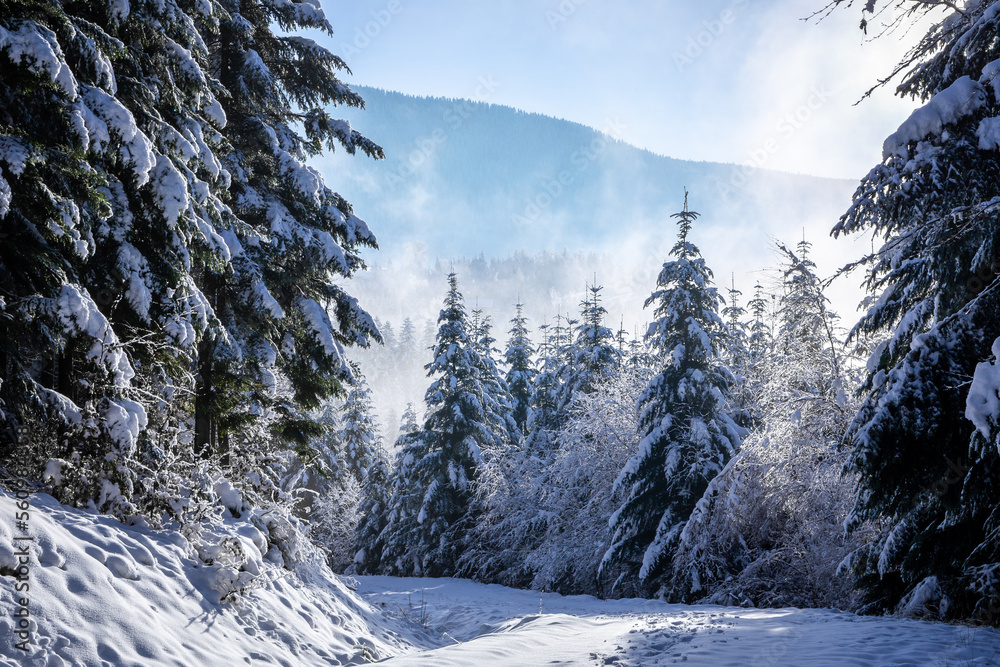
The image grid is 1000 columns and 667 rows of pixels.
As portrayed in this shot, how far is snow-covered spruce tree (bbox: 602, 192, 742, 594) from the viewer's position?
56.9 feet

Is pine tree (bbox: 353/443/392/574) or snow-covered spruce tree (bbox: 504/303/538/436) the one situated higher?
snow-covered spruce tree (bbox: 504/303/538/436)

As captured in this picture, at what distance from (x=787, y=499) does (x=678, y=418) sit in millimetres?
4683

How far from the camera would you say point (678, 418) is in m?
18.1

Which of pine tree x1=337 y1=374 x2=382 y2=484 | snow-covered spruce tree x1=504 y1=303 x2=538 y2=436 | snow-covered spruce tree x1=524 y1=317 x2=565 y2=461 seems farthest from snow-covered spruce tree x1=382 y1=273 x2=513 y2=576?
pine tree x1=337 y1=374 x2=382 y2=484

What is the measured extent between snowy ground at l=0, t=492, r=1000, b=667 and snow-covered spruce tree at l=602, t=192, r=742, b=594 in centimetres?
769

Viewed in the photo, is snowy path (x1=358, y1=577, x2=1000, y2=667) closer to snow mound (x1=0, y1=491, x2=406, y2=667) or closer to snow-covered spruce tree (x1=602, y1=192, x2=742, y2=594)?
snow mound (x1=0, y1=491, x2=406, y2=667)

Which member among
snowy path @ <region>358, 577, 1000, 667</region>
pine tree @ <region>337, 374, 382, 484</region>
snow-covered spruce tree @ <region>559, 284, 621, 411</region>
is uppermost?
snow-covered spruce tree @ <region>559, 284, 621, 411</region>

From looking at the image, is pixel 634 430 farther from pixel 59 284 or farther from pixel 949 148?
pixel 59 284

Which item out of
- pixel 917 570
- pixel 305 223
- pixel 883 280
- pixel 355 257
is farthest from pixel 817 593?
pixel 305 223

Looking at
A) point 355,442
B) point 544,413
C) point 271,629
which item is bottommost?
point 271,629

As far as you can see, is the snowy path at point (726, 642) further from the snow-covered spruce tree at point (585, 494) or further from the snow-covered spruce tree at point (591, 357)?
the snow-covered spruce tree at point (591, 357)

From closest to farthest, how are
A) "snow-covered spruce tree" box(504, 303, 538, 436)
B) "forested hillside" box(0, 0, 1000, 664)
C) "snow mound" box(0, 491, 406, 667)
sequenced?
"snow mound" box(0, 491, 406, 667) < "forested hillside" box(0, 0, 1000, 664) < "snow-covered spruce tree" box(504, 303, 538, 436)

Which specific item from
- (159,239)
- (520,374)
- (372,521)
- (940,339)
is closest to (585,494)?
(372,521)

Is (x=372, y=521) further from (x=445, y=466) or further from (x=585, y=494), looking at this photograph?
(x=585, y=494)
